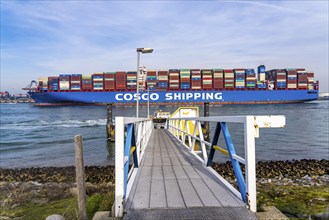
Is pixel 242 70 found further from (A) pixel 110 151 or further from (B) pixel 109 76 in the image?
(A) pixel 110 151

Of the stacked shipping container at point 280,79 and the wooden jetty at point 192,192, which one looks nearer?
the wooden jetty at point 192,192

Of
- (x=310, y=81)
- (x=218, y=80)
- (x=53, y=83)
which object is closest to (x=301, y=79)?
(x=310, y=81)

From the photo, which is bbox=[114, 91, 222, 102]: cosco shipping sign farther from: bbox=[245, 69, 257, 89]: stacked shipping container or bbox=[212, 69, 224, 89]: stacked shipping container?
bbox=[245, 69, 257, 89]: stacked shipping container

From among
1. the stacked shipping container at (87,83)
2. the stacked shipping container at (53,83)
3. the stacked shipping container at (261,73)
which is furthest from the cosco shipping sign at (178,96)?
the stacked shipping container at (261,73)

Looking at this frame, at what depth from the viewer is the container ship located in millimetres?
67500

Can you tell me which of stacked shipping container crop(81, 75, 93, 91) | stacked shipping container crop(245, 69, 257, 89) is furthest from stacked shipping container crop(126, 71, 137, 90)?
stacked shipping container crop(245, 69, 257, 89)

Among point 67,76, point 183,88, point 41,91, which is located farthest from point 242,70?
point 41,91

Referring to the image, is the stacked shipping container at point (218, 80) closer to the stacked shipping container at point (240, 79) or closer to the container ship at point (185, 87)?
the container ship at point (185, 87)

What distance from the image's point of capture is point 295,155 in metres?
15.4

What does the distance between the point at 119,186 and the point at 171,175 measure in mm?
1933

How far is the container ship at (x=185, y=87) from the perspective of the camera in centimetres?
6750

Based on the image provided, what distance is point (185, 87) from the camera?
68.2m

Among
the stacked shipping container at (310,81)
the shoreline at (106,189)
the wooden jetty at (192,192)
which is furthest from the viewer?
the stacked shipping container at (310,81)

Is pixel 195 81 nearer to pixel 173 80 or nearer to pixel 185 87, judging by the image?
pixel 185 87
